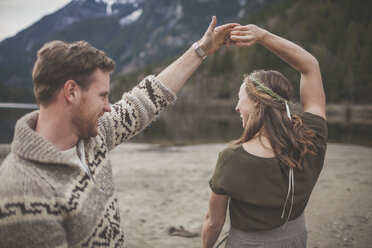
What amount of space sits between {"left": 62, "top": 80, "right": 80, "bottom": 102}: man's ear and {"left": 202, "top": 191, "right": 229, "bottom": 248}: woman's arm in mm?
1192

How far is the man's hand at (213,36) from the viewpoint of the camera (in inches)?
105

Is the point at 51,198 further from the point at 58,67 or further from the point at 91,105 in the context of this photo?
the point at 58,67

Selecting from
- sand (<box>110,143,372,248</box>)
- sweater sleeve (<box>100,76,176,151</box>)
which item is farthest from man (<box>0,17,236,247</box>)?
sand (<box>110,143,372,248</box>)

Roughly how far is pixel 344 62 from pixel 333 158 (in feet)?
155

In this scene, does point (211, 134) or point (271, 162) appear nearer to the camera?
point (271, 162)

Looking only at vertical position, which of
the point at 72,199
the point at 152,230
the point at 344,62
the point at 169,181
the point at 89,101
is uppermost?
the point at 89,101

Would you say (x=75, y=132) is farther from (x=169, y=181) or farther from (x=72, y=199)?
(x=169, y=181)

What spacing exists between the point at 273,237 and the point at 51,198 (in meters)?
1.64

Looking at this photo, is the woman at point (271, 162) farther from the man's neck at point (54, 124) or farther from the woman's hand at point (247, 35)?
the man's neck at point (54, 124)

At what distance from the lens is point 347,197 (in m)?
6.94

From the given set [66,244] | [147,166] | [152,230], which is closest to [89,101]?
[66,244]

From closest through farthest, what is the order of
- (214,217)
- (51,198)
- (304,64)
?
1. (51,198)
2. (214,217)
3. (304,64)

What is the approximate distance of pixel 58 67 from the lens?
1.62m

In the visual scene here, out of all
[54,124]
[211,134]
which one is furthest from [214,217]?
[211,134]
